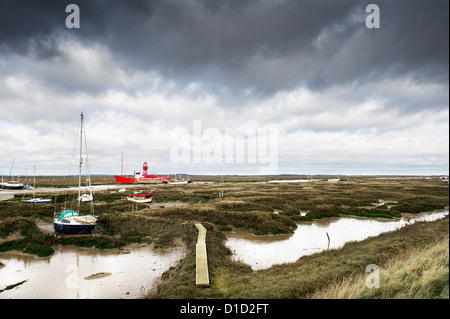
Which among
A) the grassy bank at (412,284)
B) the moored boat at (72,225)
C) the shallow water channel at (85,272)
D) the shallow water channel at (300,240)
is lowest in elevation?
the shallow water channel at (300,240)

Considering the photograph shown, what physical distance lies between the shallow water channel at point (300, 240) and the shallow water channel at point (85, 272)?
5.75m

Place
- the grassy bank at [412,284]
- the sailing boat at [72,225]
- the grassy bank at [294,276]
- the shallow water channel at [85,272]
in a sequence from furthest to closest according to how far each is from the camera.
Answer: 1. the sailing boat at [72,225]
2. the shallow water channel at [85,272]
3. the grassy bank at [294,276]
4. the grassy bank at [412,284]

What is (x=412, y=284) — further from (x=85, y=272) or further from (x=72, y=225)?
(x=72, y=225)

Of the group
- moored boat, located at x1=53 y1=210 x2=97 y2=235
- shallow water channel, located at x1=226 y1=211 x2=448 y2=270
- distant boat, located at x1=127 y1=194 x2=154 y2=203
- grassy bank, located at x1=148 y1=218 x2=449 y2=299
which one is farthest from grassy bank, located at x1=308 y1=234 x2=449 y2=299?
distant boat, located at x1=127 y1=194 x2=154 y2=203

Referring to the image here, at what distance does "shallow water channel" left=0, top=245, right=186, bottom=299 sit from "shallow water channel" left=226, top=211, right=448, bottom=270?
5746 millimetres

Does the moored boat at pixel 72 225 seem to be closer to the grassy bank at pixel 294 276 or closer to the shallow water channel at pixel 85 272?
the shallow water channel at pixel 85 272

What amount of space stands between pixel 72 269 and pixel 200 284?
36.5ft

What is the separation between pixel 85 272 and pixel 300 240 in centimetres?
1889

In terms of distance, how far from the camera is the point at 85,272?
1638 centimetres

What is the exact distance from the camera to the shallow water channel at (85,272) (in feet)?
43.9

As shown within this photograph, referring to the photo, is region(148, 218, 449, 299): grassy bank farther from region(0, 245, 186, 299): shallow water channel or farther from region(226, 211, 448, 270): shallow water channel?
region(226, 211, 448, 270): shallow water channel

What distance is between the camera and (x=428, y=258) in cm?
976

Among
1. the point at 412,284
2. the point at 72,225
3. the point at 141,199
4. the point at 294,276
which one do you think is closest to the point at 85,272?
the point at 72,225

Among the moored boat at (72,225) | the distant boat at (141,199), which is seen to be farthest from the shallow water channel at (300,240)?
the distant boat at (141,199)
